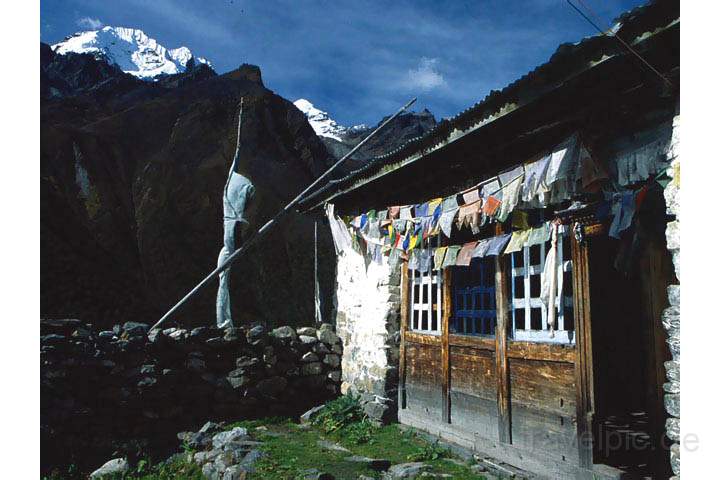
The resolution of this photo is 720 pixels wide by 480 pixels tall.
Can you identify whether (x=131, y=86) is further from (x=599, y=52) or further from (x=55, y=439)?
(x=599, y=52)

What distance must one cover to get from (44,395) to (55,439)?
58cm

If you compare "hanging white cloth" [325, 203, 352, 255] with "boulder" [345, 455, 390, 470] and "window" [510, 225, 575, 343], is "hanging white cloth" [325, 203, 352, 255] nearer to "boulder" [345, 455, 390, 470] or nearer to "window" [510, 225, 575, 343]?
"window" [510, 225, 575, 343]

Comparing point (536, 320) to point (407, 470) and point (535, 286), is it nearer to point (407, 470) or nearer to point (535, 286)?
point (535, 286)

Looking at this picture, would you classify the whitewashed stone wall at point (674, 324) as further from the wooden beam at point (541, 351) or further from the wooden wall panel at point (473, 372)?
the wooden wall panel at point (473, 372)

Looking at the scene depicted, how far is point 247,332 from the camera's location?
8.17 metres

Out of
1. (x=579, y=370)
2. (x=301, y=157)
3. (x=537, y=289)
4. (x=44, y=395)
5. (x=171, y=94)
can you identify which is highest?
(x=171, y=94)

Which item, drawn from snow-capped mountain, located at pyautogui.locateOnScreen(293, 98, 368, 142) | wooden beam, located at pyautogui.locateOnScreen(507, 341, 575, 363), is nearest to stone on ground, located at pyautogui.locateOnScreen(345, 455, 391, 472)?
wooden beam, located at pyautogui.locateOnScreen(507, 341, 575, 363)

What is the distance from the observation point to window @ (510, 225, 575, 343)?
4.46 metres

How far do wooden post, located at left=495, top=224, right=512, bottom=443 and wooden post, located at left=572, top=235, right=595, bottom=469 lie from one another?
946 mm

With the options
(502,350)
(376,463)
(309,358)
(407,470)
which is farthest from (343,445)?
(502,350)

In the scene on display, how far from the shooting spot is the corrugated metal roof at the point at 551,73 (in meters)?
3.24

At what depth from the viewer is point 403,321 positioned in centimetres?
720

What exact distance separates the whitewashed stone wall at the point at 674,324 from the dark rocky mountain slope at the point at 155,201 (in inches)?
657
